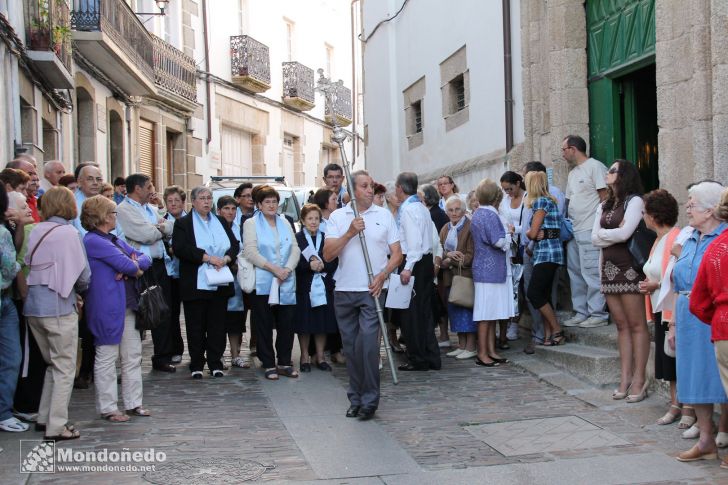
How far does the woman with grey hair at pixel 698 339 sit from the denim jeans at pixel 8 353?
431 cm

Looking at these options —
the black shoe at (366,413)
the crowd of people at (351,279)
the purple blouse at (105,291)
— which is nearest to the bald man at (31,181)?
the crowd of people at (351,279)

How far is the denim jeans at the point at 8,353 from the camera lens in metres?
6.67

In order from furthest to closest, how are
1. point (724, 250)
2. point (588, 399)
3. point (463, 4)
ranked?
point (463, 4) < point (588, 399) < point (724, 250)

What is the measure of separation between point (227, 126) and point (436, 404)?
65.6 ft

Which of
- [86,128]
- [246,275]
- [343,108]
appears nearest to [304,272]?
[246,275]

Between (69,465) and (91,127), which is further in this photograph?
(91,127)

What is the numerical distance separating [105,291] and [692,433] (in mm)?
4058

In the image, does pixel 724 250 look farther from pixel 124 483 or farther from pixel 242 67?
pixel 242 67

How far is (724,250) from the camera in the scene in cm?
531

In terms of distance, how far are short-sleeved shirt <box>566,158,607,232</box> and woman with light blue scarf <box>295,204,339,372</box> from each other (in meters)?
2.37

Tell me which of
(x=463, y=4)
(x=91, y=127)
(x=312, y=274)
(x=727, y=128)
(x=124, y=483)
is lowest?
(x=124, y=483)

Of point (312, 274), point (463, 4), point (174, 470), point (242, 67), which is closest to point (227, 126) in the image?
point (242, 67)

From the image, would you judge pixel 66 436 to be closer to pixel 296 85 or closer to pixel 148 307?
pixel 148 307

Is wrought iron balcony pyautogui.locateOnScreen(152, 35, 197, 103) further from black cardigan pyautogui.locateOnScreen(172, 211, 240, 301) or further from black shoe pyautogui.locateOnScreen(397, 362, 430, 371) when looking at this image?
black shoe pyautogui.locateOnScreen(397, 362, 430, 371)
